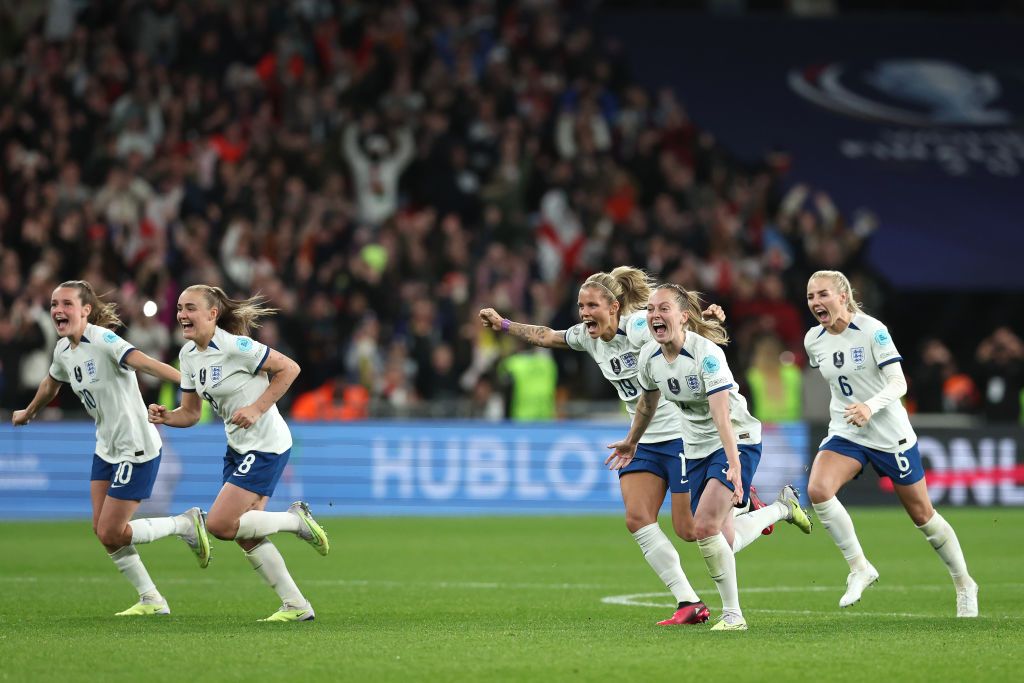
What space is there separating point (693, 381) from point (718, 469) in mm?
550

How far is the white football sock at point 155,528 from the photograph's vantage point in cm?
1092

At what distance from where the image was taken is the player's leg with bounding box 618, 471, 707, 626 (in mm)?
10422

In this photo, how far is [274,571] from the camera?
10.7 meters

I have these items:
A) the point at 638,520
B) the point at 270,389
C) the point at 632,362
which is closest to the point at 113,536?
the point at 270,389

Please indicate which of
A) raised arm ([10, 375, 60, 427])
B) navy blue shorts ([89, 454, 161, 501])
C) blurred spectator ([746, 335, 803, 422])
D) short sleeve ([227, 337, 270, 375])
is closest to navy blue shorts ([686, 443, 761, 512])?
short sleeve ([227, 337, 270, 375])

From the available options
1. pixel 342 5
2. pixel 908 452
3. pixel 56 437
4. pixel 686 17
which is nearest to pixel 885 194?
pixel 686 17

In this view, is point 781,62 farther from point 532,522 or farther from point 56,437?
point 56,437

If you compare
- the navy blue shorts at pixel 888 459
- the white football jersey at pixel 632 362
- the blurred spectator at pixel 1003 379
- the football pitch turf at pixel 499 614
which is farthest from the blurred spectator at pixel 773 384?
the white football jersey at pixel 632 362

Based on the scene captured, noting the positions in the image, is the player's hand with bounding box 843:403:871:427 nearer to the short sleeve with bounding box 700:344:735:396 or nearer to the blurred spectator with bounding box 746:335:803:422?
the short sleeve with bounding box 700:344:735:396

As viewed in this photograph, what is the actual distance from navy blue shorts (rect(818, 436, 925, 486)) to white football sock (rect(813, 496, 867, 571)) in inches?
13.0

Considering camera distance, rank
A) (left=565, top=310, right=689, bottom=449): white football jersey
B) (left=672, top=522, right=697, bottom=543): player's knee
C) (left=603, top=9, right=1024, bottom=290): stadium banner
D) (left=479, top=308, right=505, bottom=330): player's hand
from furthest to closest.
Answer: (left=603, top=9, right=1024, bottom=290): stadium banner
(left=479, top=308, right=505, bottom=330): player's hand
(left=565, top=310, right=689, bottom=449): white football jersey
(left=672, top=522, right=697, bottom=543): player's knee

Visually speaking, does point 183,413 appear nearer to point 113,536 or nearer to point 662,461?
point 113,536

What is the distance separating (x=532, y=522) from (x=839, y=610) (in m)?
9.33

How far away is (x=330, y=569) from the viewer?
14.9m
